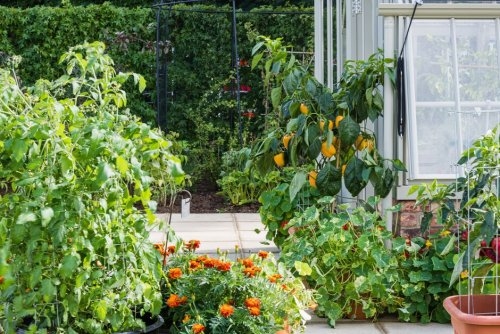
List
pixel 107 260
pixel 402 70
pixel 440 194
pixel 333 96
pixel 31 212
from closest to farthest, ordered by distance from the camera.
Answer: pixel 31 212, pixel 107 260, pixel 440 194, pixel 402 70, pixel 333 96

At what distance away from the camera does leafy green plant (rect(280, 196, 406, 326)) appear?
3854mm

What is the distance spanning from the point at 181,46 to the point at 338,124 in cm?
497

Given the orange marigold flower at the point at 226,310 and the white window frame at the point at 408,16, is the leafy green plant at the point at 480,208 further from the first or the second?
the orange marigold flower at the point at 226,310

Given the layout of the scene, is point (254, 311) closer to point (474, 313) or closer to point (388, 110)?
point (474, 313)

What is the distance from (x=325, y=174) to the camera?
432cm

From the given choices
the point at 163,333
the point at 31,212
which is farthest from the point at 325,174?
the point at 31,212

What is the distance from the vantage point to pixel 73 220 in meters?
2.86

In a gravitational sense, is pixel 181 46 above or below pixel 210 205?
above

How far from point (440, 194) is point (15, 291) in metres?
1.90

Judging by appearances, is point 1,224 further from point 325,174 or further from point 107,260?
point 325,174

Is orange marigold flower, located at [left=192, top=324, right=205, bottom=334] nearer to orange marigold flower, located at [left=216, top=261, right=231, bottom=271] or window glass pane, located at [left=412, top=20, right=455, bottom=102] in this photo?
orange marigold flower, located at [left=216, top=261, right=231, bottom=271]

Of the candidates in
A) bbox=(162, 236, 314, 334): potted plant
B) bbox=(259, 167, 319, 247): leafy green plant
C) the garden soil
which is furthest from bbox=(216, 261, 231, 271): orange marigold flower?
the garden soil

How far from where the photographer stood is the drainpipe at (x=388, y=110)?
13.7 feet

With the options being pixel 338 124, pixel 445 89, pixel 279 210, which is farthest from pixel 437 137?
pixel 279 210
